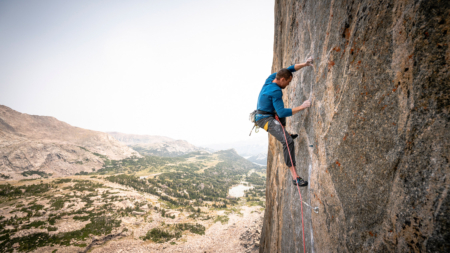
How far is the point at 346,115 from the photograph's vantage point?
11.0ft

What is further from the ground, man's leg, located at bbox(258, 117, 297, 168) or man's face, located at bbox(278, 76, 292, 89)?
man's face, located at bbox(278, 76, 292, 89)

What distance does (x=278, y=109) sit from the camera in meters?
4.17

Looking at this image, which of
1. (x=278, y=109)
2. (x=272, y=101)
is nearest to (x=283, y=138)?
(x=278, y=109)

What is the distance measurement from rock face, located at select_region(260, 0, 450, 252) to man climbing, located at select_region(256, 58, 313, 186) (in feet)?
1.59

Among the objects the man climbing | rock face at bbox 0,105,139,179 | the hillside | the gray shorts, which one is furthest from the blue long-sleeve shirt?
rock face at bbox 0,105,139,179

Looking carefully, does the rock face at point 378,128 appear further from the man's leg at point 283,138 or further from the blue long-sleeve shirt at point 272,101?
the blue long-sleeve shirt at point 272,101

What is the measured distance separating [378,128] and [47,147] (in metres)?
111

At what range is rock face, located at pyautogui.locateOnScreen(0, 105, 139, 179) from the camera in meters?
62.6

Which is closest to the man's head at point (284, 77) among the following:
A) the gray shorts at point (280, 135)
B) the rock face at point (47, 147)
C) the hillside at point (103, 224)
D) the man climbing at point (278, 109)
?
the man climbing at point (278, 109)

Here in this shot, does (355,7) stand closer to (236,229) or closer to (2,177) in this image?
(236,229)

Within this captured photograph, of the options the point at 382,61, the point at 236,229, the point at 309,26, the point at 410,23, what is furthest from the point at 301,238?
the point at 236,229

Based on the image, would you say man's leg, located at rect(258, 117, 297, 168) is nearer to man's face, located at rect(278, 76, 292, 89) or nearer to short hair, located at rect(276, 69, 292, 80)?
man's face, located at rect(278, 76, 292, 89)

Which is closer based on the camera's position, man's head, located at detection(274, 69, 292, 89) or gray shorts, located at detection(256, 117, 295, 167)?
man's head, located at detection(274, 69, 292, 89)

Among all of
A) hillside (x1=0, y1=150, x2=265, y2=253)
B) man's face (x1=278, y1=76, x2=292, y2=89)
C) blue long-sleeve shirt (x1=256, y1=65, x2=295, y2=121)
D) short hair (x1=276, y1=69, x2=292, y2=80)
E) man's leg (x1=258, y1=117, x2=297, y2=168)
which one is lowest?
hillside (x1=0, y1=150, x2=265, y2=253)
